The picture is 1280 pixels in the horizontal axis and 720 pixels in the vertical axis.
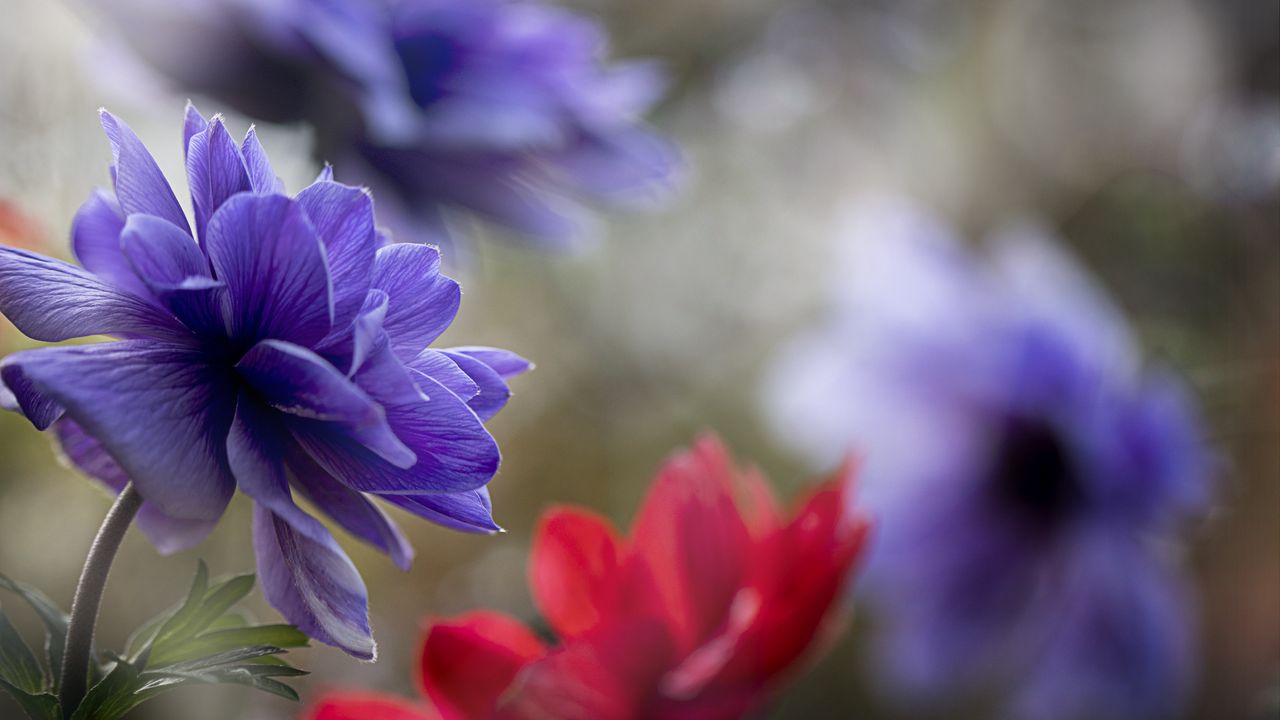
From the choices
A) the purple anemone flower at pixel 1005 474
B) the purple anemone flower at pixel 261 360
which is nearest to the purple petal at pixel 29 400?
the purple anemone flower at pixel 261 360

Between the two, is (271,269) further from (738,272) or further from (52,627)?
(738,272)

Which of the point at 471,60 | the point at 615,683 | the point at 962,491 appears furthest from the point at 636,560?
the point at 962,491

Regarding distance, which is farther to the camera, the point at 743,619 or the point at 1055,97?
the point at 1055,97

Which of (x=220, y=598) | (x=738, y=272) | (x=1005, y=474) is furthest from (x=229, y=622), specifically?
(x=738, y=272)

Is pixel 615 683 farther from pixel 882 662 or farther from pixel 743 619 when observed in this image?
pixel 882 662

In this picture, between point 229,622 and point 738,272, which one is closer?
point 229,622

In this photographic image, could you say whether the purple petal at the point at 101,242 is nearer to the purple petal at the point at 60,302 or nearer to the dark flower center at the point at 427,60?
the purple petal at the point at 60,302

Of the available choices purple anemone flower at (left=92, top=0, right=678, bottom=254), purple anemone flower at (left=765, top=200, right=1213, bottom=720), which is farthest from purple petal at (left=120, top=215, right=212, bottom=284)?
purple anemone flower at (left=765, top=200, right=1213, bottom=720)
